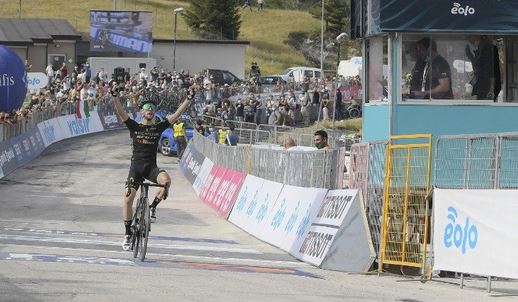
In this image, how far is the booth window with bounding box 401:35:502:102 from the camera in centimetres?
1844

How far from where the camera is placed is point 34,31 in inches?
3110

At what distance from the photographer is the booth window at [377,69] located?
19.0 metres

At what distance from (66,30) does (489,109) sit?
215 ft

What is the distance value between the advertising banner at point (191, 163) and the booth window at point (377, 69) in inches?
529

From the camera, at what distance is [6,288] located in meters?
11.0

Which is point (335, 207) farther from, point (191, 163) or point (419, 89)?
point (191, 163)

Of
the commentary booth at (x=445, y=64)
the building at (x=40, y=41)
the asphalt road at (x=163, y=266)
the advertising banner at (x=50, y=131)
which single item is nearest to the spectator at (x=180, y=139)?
the advertising banner at (x=50, y=131)

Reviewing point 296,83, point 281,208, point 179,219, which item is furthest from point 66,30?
point 281,208

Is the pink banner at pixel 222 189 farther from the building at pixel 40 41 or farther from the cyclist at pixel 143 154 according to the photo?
the building at pixel 40 41

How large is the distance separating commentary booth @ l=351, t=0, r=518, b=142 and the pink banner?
6293 millimetres

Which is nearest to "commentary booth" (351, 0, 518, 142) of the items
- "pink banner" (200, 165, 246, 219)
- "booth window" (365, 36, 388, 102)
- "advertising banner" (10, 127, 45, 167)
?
"booth window" (365, 36, 388, 102)

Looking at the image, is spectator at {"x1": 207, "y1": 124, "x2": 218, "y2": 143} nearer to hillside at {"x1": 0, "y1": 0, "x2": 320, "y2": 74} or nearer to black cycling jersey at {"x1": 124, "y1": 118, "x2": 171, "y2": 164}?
black cycling jersey at {"x1": 124, "y1": 118, "x2": 171, "y2": 164}

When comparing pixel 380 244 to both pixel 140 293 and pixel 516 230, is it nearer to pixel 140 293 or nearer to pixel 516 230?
pixel 516 230

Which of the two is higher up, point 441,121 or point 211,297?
point 441,121
